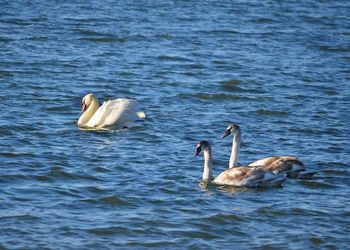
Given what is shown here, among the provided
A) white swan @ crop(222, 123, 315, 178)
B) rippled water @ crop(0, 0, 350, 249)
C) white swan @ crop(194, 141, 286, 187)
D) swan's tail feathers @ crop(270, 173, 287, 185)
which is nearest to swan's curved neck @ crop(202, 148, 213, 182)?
white swan @ crop(194, 141, 286, 187)

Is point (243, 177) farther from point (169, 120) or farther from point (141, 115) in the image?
point (169, 120)

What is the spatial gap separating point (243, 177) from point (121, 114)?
3.94 meters

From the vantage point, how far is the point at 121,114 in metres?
17.4

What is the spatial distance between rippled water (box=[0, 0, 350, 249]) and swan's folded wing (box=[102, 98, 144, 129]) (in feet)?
0.76

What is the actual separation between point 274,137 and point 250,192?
3.12 metres

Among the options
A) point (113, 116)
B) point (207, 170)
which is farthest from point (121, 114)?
point (207, 170)

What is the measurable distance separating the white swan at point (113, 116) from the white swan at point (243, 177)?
136 inches

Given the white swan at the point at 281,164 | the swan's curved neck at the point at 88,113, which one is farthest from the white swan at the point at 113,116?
the white swan at the point at 281,164

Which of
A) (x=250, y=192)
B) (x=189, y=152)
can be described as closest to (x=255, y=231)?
(x=250, y=192)

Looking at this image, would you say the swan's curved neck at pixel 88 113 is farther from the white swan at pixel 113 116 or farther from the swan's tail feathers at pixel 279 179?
the swan's tail feathers at pixel 279 179

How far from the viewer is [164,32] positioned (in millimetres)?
26719

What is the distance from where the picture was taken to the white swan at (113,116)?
17500 millimetres

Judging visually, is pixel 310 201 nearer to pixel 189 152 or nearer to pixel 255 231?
pixel 255 231

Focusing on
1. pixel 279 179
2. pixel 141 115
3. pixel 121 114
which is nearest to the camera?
pixel 279 179
